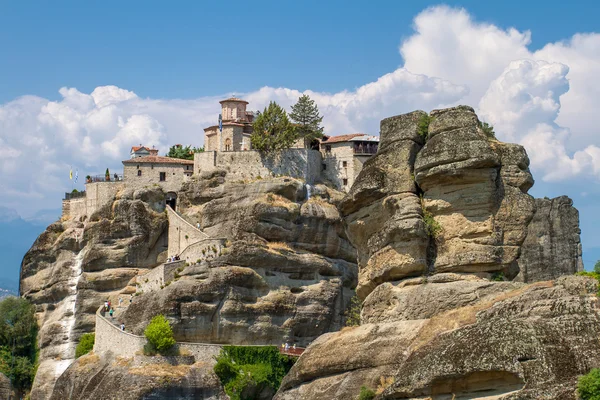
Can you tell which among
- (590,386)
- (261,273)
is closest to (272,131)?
(261,273)

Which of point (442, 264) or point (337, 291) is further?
point (337, 291)

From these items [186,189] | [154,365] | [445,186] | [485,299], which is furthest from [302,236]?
[485,299]

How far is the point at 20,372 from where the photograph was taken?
83.4 m

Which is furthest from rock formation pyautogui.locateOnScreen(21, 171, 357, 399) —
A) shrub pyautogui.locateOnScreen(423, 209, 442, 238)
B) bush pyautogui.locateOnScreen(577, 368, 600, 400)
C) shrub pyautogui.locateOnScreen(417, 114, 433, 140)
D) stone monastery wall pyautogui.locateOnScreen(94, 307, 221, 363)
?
bush pyautogui.locateOnScreen(577, 368, 600, 400)

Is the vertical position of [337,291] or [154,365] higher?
[337,291]

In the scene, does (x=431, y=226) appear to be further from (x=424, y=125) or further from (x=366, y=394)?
(x=366, y=394)

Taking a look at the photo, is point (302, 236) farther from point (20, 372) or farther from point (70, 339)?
point (20, 372)

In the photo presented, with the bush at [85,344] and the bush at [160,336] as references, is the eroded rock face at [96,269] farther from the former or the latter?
the bush at [160,336]

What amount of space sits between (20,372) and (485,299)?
56.6m

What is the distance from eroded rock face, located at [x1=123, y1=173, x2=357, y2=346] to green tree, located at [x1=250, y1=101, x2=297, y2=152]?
442cm

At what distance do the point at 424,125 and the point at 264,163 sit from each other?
4007 centimetres

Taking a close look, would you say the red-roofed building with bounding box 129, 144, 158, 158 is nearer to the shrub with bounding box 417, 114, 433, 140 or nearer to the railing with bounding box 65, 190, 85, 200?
the railing with bounding box 65, 190, 85, 200

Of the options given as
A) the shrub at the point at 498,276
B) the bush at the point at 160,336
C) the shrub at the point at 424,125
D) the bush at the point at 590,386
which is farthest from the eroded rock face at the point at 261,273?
the bush at the point at 590,386

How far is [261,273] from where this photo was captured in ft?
236
